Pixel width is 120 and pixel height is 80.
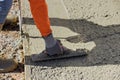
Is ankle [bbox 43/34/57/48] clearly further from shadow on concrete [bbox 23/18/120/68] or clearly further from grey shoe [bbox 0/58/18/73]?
grey shoe [bbox 0/58/18/73]

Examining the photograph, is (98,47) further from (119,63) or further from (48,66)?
(48,66)

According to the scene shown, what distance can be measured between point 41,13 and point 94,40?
86 cm

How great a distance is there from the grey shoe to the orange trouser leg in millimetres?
508

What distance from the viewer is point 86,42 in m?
4.32

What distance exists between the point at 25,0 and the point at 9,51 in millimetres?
1289

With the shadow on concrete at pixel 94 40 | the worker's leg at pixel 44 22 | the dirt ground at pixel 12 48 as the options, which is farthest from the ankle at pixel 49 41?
the dirt ground at pixel 12 48

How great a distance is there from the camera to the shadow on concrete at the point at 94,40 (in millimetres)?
3977

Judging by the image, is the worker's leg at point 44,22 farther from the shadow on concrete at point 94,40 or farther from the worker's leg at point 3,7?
the worker's leg at point 3,7

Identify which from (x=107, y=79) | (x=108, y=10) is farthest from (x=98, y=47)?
(x=108, y=10)

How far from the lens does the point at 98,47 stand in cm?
421

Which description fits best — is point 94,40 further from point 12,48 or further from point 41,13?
point 12,48

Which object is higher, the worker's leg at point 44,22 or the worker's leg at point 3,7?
the worker's leg at point 3,7

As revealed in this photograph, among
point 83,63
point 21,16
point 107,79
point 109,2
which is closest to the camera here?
point 107,79

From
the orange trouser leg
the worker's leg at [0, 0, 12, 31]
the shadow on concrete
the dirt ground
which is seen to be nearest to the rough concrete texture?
the shadow on concrete
